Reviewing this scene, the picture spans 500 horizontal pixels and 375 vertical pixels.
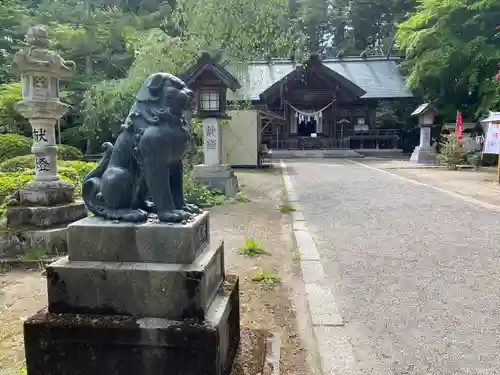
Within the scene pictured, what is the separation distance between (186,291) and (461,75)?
2541 centimetres

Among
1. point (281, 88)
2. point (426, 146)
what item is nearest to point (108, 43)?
point (281, 88)

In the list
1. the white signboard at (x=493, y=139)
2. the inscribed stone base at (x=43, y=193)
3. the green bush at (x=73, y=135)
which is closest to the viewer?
the inscribed stone base at (x=43, y=193)

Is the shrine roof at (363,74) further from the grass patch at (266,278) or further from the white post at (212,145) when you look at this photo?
the grass patch at (266,278)

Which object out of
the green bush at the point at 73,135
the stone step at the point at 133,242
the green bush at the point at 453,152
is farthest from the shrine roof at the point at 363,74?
the stone step at the point at 133,242

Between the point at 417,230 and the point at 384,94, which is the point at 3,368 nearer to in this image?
the point at 417,230

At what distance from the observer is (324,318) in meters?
3.35

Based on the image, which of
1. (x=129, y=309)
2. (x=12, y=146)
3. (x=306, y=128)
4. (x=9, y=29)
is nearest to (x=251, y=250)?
(x=129, y=309)

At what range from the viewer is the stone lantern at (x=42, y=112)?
17.6ft

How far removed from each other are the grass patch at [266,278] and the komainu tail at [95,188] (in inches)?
84.9

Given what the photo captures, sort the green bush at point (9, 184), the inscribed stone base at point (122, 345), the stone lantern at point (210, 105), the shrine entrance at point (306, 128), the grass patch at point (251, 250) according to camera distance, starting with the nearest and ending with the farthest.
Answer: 1. the inscribed stone base at point (122, 345)
2. the grass patch at point (251, 250)
3. the green bush at point (9, 184)
4. the stone lantern at point (210, 105)
5. the shrine entrance at point (306, 128)

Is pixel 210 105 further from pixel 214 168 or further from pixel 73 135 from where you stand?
pixel 73 135

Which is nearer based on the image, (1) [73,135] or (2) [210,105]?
(2) [210,105]

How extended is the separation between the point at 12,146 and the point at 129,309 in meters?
12.0

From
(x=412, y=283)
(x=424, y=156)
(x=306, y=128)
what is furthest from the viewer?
(x=306, y=128)
